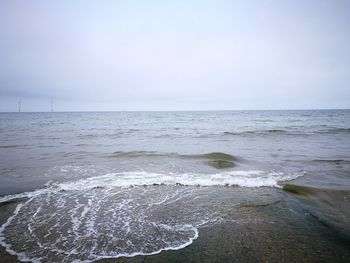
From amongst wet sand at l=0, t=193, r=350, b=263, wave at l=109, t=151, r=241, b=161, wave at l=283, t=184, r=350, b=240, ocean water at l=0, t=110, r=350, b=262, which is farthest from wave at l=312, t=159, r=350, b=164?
wet sand at l=0, t=193, r=350, b=263

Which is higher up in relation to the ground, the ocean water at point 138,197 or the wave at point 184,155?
the ocean water at point 138,197

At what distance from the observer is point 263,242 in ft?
Answer: 11.7

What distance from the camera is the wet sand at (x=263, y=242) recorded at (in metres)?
3.17

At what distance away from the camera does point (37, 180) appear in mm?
7473

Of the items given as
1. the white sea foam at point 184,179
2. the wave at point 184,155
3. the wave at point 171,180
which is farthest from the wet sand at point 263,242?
the wave at point 184,155

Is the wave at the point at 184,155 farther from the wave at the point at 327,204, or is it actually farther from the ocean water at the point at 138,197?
the wave at the point at 327,204

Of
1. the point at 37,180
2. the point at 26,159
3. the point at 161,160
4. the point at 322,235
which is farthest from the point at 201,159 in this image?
the point at 26,159

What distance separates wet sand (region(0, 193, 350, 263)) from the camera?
3168 mm

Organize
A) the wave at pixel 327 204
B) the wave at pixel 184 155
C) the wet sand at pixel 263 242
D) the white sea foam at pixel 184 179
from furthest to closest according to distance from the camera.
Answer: the wave at pixel 184 155 → the white sea foam at pixel 184 179 → the wave at pixel 327 204 → the wet sand at pixel 263 242

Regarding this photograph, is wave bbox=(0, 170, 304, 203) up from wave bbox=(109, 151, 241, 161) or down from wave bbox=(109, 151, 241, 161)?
up

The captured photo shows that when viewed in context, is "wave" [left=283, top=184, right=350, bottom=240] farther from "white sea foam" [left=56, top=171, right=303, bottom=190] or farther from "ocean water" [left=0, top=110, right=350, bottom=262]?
"white sea foam" [left=56, top=171, right=303, bottom=190]

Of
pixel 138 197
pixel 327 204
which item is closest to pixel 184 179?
pixel 138 197

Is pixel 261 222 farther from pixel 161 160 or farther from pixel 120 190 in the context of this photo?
pixel 161 160

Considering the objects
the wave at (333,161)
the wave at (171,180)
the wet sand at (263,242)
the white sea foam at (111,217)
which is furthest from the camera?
the wave at (333,161)
